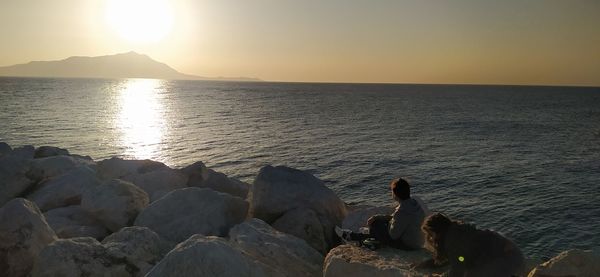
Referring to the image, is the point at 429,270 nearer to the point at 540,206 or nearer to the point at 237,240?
the point at 237,240

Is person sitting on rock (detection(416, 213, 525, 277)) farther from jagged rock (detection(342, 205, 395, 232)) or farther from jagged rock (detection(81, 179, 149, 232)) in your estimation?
jagged rock (detection(81, 179, 149, 232))

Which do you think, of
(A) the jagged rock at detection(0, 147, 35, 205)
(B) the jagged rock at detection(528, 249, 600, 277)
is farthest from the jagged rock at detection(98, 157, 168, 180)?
(B) the jagged rock at detection(528, 249, 600, 277)

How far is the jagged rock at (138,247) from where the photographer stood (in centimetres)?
780

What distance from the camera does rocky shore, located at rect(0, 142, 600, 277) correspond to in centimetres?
704

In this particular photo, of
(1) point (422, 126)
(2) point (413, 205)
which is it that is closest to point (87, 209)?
(2) point (413, 205)

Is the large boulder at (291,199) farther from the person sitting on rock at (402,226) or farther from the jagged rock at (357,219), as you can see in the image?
the person sitting on rock at (402,226)

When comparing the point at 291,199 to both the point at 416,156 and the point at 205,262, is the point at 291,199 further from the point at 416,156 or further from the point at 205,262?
the point at 416,156

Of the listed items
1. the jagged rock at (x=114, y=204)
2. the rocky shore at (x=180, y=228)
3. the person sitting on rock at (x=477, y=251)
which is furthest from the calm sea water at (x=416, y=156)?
the jagged rock at (x=114, y=204)

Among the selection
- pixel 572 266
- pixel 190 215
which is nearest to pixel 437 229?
pixel 572 266

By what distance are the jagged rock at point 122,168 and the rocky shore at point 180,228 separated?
47mm

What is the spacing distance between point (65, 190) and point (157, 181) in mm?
2524

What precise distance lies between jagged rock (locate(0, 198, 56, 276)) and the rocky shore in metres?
0.02

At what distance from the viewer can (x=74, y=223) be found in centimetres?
1106

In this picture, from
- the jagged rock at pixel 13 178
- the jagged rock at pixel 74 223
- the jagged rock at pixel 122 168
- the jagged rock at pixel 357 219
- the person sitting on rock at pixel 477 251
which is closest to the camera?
the person sitting on rock at pixel 477 251
